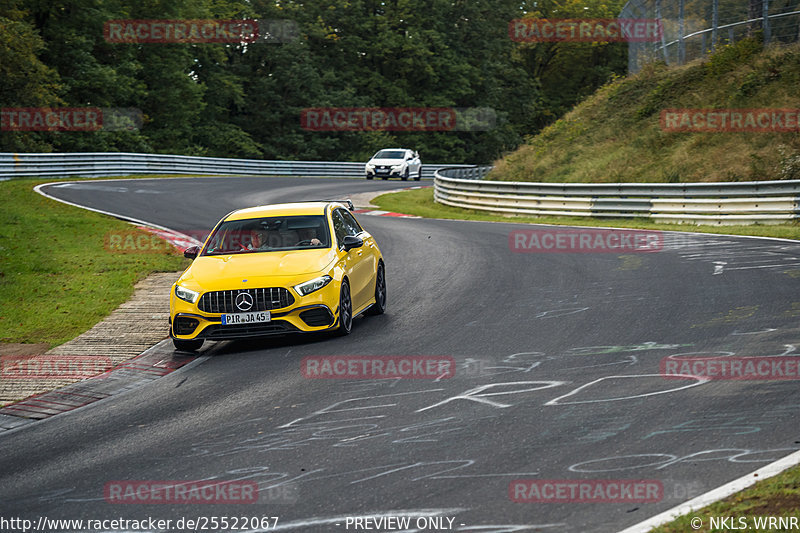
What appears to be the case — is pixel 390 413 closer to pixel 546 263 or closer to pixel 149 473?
pixel 149 473

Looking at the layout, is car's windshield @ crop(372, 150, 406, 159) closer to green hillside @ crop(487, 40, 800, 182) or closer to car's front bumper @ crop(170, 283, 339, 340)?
green hillside @ crop(487, 40, 800, 182)

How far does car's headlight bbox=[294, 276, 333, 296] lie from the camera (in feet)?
33.1

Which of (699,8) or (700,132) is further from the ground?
(699,8)

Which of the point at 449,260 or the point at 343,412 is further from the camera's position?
the point at 449,260

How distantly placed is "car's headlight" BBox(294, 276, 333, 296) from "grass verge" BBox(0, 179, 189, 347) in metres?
3.31

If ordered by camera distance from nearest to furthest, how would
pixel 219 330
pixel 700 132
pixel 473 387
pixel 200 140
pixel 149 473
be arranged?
1. pixel 149 473
2. pixel 473 387
3. pixel 219 330
4. pixel 700 132
5. pixel 200 140

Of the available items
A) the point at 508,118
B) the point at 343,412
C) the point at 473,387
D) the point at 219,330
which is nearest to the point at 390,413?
the point at 343,412

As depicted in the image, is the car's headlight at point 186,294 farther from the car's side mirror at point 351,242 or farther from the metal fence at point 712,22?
the metal fence at point 712,22

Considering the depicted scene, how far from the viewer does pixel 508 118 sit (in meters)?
81.3

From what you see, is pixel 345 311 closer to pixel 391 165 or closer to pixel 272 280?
pixel 272 280

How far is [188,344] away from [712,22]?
2643cm

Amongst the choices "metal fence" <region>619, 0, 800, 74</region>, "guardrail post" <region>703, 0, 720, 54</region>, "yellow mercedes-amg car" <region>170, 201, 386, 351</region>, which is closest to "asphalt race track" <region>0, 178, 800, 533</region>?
"yellow mercedes-amg car" <region>170, 201, 386, 351</region>

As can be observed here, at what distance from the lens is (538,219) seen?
25078 millimetres

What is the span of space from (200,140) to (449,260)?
155 ft
